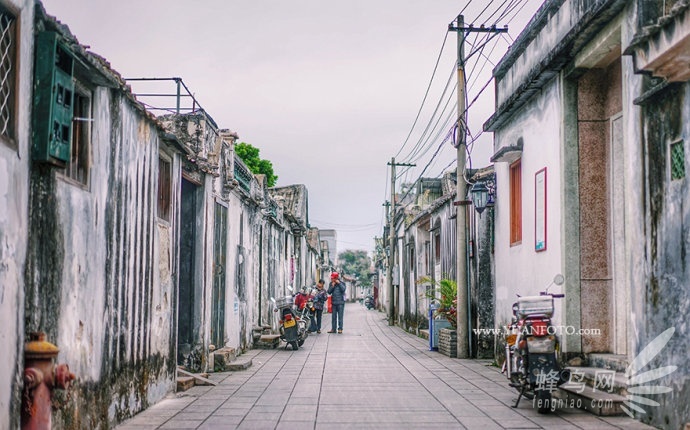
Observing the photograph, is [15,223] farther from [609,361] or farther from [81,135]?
[609,361]

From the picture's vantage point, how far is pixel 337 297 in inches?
894

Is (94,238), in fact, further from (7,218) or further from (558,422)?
(558,422)

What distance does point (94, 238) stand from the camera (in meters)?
6.82

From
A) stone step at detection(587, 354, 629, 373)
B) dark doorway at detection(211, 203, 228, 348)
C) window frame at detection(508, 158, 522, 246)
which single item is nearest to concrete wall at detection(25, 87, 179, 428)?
dark doorway at detection(211, 203, 228, 348)

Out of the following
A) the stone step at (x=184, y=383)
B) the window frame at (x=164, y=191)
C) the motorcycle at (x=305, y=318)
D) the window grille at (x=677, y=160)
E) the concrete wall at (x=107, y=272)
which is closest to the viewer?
the concrete wall at (x=107, y=272)

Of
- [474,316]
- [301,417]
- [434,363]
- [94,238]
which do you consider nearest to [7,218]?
[94,238]

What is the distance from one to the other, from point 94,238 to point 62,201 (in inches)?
34.0

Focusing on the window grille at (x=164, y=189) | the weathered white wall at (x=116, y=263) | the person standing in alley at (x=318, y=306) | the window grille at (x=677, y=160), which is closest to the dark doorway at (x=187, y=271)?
the window grille at (x=164, y=189)

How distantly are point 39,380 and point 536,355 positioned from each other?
5019 millimetres

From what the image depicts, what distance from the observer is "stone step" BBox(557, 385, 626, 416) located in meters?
7.82

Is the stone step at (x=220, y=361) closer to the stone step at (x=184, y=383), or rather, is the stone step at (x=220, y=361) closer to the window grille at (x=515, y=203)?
the stone step at (x=184, y=383)

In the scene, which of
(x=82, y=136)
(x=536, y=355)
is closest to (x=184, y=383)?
(x=82, y=136)

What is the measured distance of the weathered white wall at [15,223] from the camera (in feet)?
16.1

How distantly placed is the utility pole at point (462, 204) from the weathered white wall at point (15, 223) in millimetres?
11025
